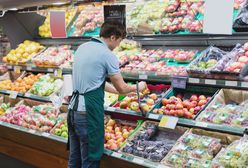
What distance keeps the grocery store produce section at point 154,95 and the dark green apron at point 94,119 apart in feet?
0.86

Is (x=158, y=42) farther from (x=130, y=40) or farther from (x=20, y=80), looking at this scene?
(x=20, y=80)

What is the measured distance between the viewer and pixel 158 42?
180 inches

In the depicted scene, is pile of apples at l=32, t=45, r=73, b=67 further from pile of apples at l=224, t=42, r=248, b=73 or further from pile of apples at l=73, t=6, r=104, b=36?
pile of apples at l=224, t=42, r=248, b=73

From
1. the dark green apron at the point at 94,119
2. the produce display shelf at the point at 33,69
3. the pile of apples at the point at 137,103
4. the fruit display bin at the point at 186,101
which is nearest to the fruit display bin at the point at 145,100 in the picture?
the pile of apples at the point at 137,103

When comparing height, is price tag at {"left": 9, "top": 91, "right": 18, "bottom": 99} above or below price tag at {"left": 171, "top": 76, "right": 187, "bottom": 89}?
below

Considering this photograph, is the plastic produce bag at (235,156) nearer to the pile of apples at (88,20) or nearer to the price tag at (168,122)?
the price tag at (168,122)

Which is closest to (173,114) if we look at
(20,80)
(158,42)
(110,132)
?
(110,132)

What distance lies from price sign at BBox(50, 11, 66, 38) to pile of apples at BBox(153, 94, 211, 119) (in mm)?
2199

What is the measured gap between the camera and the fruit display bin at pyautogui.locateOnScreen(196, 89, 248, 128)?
3.18 m

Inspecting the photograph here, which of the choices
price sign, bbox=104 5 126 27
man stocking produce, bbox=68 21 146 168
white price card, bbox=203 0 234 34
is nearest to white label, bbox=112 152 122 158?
man stocking produce, bbox=68 21 146 168

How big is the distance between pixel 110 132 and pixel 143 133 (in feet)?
1.57

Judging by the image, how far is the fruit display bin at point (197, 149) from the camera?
3.09 metres

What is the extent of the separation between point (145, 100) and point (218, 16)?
118cm

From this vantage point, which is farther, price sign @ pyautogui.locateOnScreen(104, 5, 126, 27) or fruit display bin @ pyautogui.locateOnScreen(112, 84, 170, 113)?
price sign @ pyautogui.locateOnScreen(104, 5, 126, 27)
